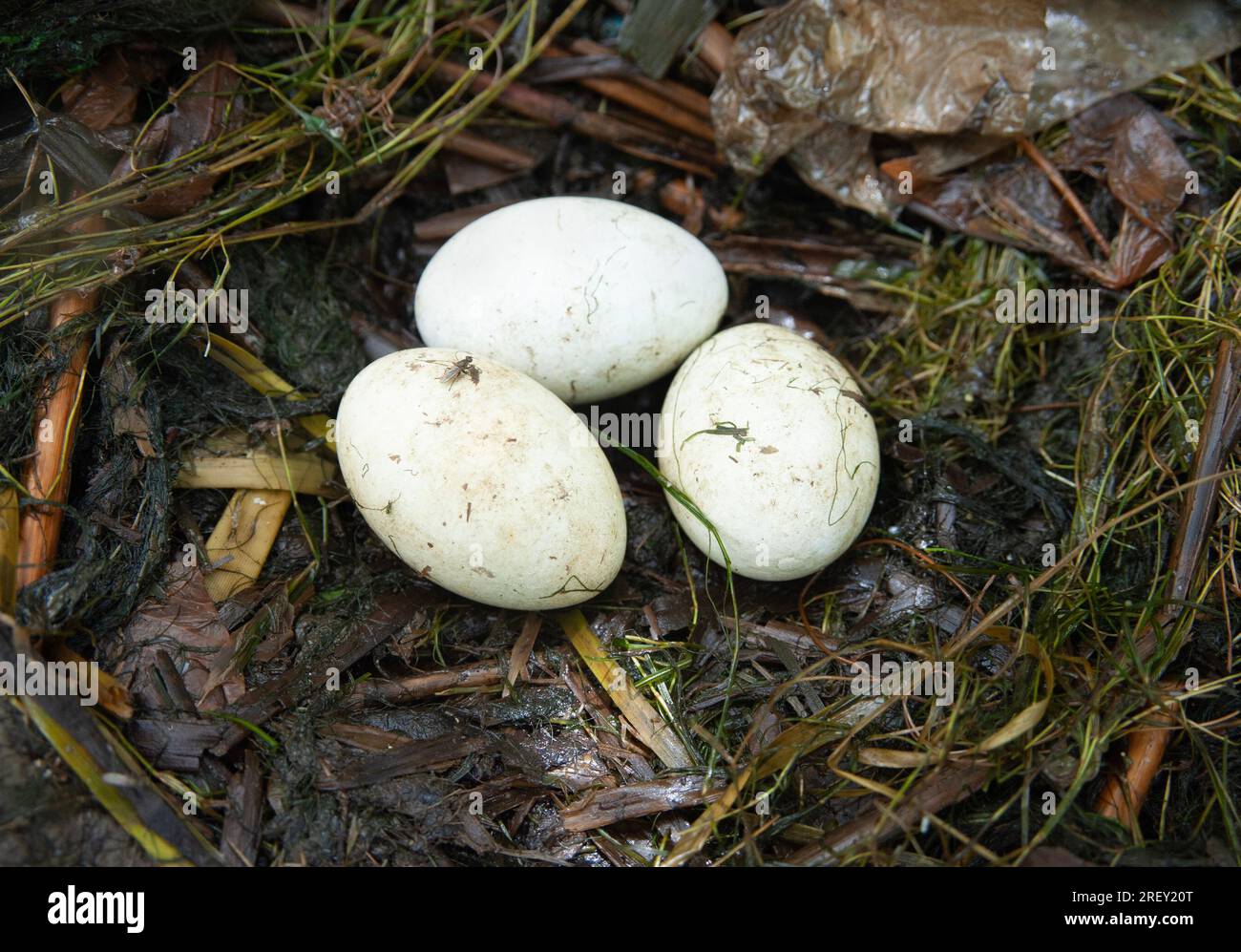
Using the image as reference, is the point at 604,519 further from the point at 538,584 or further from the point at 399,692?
the point at 399,692

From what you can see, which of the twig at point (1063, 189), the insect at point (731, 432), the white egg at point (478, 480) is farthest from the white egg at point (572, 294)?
the twig at point (1063, 189)

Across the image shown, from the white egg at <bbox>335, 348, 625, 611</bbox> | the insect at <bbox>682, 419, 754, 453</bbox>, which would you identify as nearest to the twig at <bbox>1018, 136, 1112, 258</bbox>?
the insect at <bbox>682, 419, 754, 453</bbox>

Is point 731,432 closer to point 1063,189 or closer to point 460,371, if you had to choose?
point 460,371

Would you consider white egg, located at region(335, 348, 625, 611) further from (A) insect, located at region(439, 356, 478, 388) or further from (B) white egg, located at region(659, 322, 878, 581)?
(B) white egg, located at region(659, 322, 878, 581)

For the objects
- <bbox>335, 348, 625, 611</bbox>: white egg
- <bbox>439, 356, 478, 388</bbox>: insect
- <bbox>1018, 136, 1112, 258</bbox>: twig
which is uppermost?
<bbox>1018, 136, 1112, 258</bbox>: twig

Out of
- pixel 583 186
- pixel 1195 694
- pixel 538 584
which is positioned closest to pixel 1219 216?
pixel 1195 694

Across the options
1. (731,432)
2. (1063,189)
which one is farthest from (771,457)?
(1063,189)
